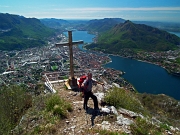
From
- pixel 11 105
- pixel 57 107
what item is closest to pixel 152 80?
pixel 57 107

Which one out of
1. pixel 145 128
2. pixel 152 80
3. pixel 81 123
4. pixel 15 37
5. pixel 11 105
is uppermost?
pixel 11 105

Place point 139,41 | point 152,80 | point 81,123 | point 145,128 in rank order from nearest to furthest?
point 145,128, point 81,123, point 152,80, point 139,41

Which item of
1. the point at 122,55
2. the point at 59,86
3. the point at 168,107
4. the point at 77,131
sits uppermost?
the point at 77,131

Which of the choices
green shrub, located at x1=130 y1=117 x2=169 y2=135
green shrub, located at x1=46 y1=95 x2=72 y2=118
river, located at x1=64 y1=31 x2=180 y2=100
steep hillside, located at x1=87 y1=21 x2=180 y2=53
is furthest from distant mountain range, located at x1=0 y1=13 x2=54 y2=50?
green shrub, located at x1=130 y1=117 x2=169 y2=135

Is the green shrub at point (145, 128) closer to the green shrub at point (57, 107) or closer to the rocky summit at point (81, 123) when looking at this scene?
the rocky summit at point (81, 123)

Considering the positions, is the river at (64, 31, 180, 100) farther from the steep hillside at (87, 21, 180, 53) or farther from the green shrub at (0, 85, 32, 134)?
the green shrub at (0, 85, 32, 134)

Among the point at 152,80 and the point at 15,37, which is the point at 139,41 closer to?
the point at 152,80

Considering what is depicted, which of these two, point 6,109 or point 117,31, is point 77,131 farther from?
point 117,31

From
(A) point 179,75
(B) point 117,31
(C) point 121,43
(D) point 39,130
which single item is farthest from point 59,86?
(B) point 117,31
